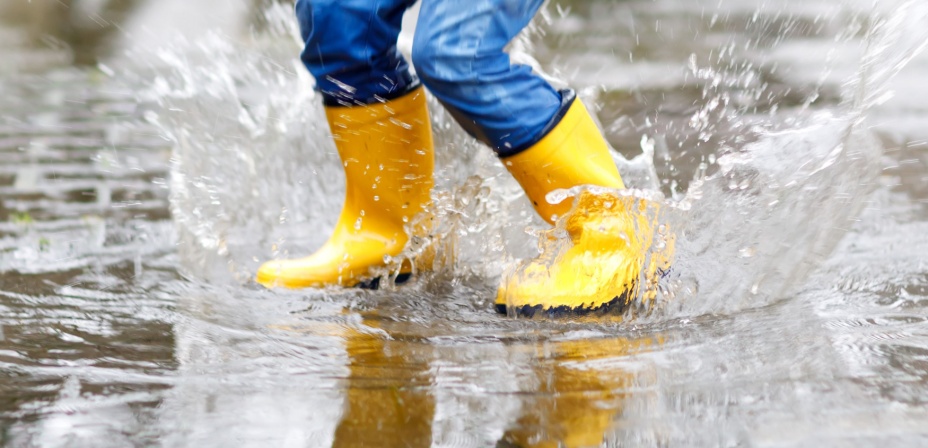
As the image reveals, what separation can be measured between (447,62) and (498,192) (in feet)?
2.33

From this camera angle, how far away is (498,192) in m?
2.19

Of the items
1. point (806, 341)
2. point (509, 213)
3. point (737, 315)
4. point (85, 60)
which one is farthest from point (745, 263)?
point (85, 60)

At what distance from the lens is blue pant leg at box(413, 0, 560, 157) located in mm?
1509

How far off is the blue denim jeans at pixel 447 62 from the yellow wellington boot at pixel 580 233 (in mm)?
47

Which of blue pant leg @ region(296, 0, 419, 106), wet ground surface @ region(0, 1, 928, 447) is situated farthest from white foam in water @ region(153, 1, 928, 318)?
blue pant leg @ region(296, 0, 419, 106)

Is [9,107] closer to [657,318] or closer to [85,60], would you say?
[85,60]

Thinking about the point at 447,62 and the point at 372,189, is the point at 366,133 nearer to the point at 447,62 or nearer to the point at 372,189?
the point at 372,189

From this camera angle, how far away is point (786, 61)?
178 inches

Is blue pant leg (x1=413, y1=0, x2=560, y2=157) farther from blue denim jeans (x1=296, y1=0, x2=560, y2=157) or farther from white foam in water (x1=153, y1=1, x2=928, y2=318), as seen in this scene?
white foam in water (x1=153, y1=1, x2=928, y2=318)

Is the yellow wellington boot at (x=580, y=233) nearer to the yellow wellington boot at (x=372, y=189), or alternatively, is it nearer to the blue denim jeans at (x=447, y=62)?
the blue denim jeans at (x=447, y=62)

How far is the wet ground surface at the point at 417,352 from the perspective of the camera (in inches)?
39.6

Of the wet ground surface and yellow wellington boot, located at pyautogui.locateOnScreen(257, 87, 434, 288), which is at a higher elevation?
yellow wellington boot, located at pyautogui.locateOnScreen(257, 87, 434, 288)

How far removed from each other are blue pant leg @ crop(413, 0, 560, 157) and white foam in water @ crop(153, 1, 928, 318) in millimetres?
301

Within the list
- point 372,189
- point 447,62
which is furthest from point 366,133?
point 447,62
